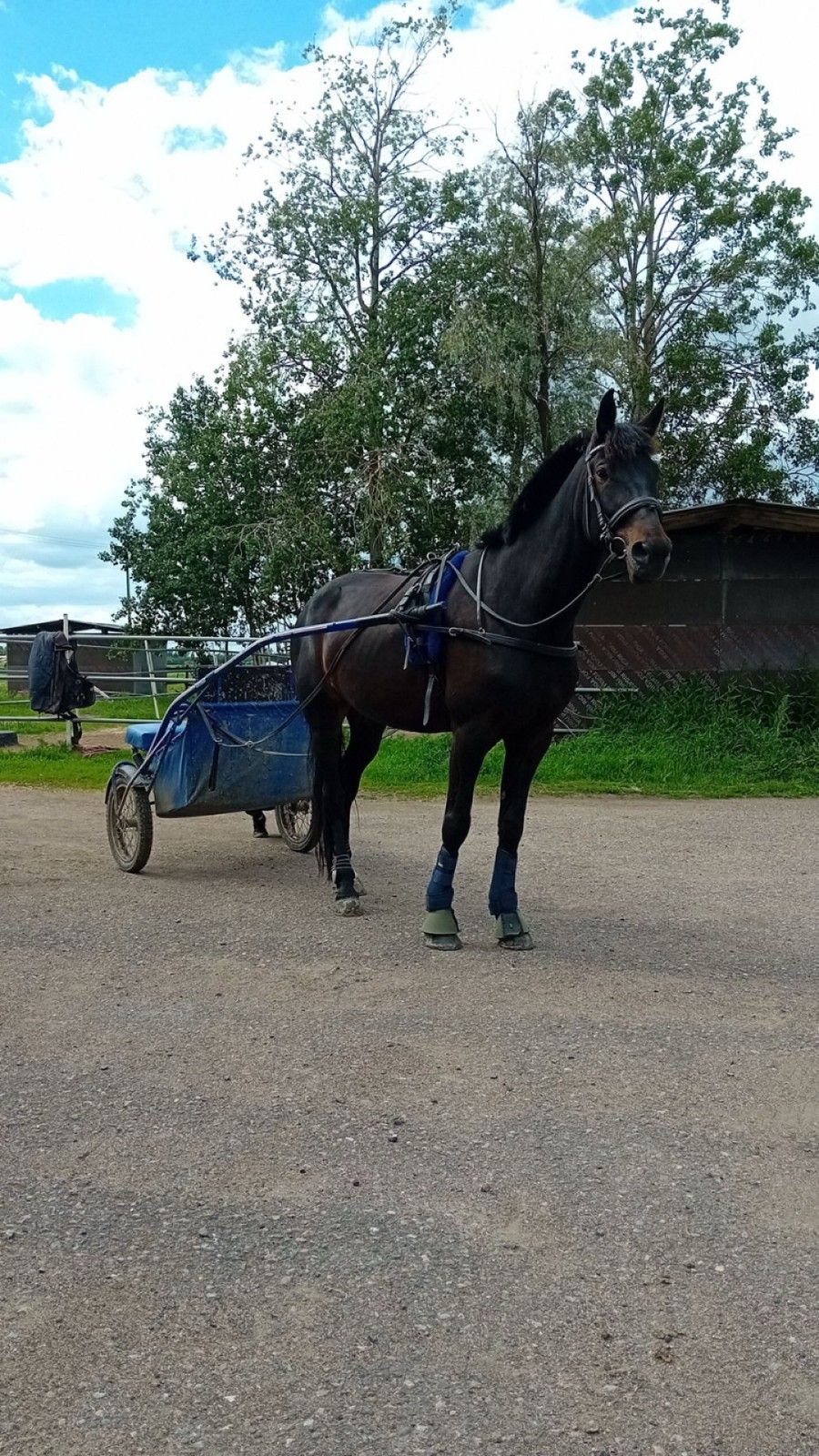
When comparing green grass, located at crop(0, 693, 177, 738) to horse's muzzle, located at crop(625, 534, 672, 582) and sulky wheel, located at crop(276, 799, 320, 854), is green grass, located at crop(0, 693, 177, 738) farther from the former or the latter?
horse's muzzle, located at crop(625, 534, 672, 582)

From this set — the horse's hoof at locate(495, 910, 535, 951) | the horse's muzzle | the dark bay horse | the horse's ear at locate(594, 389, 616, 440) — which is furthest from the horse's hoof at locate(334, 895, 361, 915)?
the horse's ear at locate(594, 389, 616, 440)

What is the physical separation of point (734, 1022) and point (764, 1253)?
5.70 ft

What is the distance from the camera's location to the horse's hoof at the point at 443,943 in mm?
5566

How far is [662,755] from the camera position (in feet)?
42.0

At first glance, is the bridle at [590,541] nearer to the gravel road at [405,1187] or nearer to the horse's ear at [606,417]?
the horse's ear at [606,417]

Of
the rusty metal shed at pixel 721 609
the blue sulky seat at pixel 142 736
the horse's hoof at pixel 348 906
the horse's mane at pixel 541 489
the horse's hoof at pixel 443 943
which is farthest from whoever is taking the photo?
the rusty metal shed at pixel 721 609

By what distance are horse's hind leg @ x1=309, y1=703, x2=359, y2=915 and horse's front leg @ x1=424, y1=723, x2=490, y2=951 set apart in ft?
3.51

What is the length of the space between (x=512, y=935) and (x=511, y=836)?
51 cm

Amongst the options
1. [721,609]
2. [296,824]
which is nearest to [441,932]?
[296,824]

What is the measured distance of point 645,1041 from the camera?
425 cm

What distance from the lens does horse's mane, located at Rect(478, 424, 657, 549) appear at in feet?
16.3

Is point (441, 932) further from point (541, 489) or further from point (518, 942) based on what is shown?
point (541, 489)

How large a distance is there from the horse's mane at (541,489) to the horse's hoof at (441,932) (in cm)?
190

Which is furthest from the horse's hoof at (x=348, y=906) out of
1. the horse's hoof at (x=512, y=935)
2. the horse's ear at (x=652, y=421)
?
the horse's ear at (x=652, y=421)
